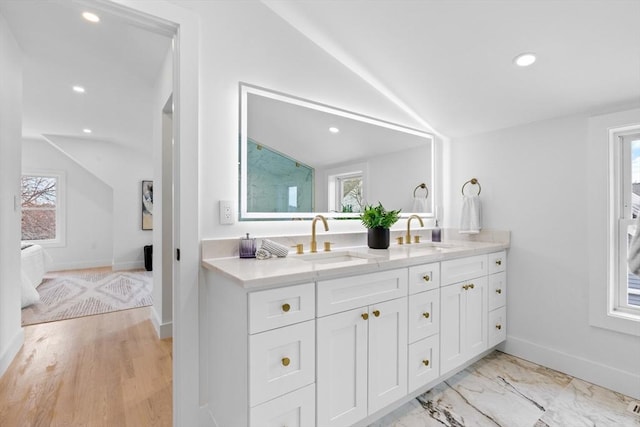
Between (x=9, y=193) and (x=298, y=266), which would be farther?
(x=9, y=193)

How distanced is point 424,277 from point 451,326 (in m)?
0.47

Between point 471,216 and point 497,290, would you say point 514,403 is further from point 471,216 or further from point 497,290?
point 471,216

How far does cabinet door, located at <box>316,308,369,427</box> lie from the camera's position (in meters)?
1.36

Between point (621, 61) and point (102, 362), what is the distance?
396 cm

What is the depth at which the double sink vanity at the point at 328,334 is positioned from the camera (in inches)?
47.6

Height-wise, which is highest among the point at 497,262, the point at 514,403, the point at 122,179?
the point at 122,179

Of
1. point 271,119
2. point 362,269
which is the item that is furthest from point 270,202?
point 362,269

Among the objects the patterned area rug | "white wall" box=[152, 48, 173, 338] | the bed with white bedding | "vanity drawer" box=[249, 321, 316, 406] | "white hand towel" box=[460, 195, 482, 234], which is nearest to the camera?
"vanity drawer" box=[249, 321, 316, 406]

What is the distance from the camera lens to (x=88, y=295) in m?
4.23

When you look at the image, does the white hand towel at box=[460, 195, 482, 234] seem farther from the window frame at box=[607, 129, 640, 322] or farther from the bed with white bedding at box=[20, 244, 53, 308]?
the bed with white bedding at box=[20, 244, 53, 308]

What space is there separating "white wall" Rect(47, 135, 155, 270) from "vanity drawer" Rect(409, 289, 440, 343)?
5634 millimetres

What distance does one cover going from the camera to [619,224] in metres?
2.07

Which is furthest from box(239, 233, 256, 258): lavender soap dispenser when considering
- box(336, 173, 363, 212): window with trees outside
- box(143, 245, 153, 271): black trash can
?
box(143, 245, 153, 271): black trash can

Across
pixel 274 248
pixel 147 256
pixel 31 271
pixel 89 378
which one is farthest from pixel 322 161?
pixel 147 256
